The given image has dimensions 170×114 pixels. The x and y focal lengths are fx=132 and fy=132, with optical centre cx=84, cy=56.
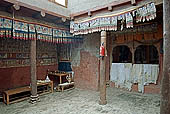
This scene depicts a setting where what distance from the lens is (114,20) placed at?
385 cm

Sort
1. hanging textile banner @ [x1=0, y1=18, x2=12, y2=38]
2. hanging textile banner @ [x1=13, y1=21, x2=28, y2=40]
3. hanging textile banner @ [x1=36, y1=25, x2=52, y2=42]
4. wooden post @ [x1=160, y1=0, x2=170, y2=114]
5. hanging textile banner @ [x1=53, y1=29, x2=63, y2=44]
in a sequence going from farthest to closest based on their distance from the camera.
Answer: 1. hanging textile banner @ [x1=53, y1=29, x2=63, y2=44]
2. hanging textile banner @ [x1=36, y1=25, x2=52, y2=42]
3. hanging textile banner @ [x1=13, y1=21, x2=28, y2=40]
4. hanging textile banner @ [x1=0, y1=18, x2=12, y2=38]
5. wooden post @ [x1=160, y1=0, x2=170, y2=114]

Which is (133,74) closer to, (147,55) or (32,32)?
(147,55)

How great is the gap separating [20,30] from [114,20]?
2.80 metres

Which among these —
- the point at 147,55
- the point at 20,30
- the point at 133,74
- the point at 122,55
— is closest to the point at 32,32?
the point at 20,30

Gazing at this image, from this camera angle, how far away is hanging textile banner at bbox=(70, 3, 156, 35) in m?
3.19

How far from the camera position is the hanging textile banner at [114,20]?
3.19 meters

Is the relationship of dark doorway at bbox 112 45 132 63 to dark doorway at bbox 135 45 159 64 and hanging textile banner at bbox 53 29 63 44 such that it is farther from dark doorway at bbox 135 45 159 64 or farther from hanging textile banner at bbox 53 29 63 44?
hanging textile banner at bbox 53 29 63 44

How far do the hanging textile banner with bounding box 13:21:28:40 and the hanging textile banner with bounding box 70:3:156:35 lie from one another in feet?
5.49

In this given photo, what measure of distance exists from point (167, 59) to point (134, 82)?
3835 millimetres

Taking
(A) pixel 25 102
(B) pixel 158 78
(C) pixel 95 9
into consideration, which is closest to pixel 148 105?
(B) pixel 158 78

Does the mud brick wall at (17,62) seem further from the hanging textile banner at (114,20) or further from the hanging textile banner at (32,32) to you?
the hanging textile banner at (114,20)

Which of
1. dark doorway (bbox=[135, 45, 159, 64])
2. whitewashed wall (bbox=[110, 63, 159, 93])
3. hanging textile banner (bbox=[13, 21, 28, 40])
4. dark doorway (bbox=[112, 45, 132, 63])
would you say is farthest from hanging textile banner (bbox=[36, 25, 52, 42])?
dark doorway (bbox=[135, 45, 159, 64])

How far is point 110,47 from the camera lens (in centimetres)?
616

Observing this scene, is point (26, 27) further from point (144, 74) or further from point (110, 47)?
point (144, 74)
